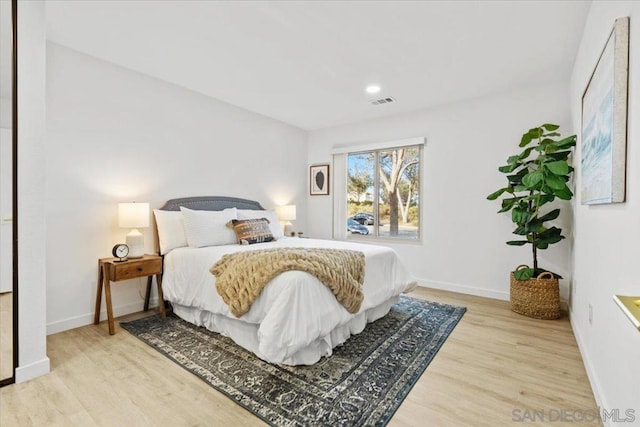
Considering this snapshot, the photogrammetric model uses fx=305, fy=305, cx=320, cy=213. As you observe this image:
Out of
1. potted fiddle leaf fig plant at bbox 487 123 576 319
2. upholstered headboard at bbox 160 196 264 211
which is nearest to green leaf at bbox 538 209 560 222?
potted fiddle leaf fig plant at bbox 487 123 576 319

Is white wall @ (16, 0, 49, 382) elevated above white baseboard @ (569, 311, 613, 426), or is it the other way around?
white wall @ (16, 0, 49, 382)

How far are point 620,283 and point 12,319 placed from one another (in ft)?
11.0

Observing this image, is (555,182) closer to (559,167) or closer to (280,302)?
(559,167)

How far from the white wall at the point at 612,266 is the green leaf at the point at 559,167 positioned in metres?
0.49

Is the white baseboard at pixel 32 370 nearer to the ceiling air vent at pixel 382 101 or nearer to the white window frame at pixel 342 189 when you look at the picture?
the white window frame at pixel 342 189

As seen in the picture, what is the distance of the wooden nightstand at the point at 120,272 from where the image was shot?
265cm

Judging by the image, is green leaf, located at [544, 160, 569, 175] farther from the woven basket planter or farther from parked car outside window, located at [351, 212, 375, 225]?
parked car outside window, located at [351, 212, 375, 225]

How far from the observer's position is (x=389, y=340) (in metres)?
2.51

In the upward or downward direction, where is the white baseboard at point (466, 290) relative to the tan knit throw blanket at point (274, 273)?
downward

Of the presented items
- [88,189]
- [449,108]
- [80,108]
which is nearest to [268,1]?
[80,108]

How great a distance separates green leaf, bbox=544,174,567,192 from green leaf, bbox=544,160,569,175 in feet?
0.25

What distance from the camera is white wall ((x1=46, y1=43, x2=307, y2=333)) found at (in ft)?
8.71

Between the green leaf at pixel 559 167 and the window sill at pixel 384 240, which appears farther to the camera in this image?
the window sill at pixel 384 240

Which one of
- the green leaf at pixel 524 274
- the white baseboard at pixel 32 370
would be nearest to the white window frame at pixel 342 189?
the green leaf at pixel 524 274
